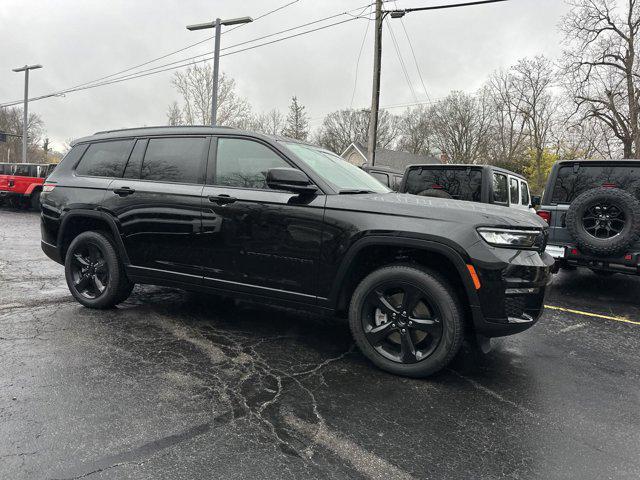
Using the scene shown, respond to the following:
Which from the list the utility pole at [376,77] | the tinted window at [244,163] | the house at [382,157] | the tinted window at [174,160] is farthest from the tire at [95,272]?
the house at [382,157]

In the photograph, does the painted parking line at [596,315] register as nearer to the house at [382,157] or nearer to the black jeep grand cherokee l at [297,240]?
the black jeep grand cherokee l at [297,240]

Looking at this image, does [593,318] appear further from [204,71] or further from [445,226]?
[204,71]

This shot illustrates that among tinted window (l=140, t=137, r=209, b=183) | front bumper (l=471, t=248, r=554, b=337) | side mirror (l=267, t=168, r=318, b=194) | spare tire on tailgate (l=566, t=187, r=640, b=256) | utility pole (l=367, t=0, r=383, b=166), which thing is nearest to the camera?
front bumper (l=471, t=248, r=554, b=337)

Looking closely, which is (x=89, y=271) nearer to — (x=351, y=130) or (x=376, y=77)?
(x=376, y=77)

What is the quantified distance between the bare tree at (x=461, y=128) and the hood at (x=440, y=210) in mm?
50418

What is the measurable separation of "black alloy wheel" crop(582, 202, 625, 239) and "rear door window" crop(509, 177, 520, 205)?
1.91 metres

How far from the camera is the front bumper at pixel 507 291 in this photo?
2906 millimetres

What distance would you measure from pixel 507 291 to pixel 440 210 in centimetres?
70

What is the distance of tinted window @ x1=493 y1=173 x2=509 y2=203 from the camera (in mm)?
7172

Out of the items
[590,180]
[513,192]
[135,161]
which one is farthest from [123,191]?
[513,192]

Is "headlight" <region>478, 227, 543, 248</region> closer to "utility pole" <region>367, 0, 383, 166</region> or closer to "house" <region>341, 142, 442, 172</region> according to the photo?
"utility pole" <region>367, 0, 383, 166</region>

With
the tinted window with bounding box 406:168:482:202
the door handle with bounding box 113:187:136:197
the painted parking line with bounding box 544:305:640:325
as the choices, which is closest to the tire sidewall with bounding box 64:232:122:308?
the door handle with bounding box 113:187:136:197

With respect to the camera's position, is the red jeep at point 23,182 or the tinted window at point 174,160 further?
the red jeep at point 23,182

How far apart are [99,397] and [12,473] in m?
0.73
